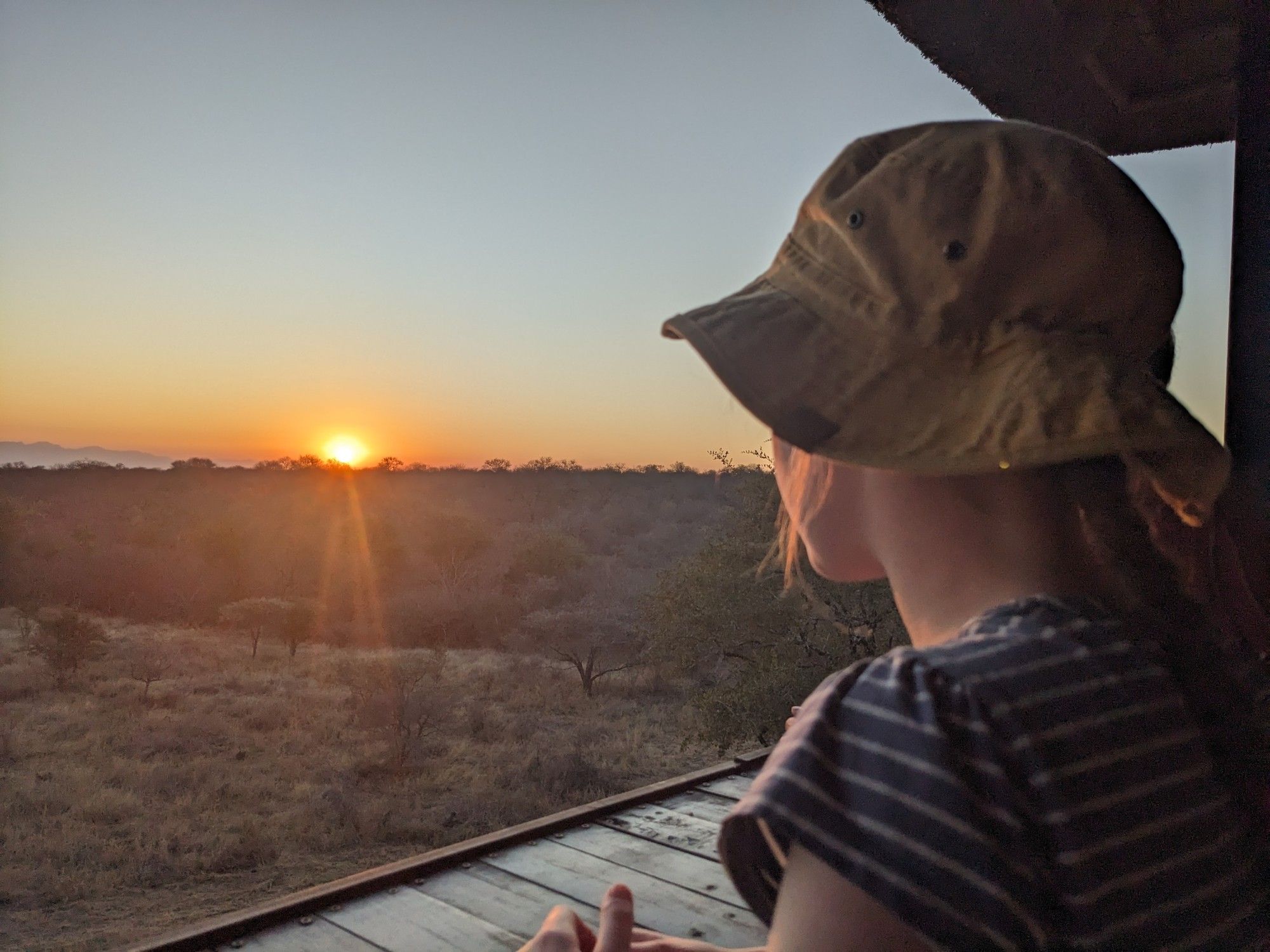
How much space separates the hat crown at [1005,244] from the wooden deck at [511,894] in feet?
4.08

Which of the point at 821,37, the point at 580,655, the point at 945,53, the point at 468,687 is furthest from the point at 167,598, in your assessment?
the point at 945,53

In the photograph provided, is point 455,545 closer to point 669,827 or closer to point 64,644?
point 64,644

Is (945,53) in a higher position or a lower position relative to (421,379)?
lower

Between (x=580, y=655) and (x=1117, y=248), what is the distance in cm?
949

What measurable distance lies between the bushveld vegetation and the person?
485 mm

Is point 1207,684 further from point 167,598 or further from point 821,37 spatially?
point 167,598

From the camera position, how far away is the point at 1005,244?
0.37 m

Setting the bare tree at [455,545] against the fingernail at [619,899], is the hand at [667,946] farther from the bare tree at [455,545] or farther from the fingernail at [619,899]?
the bare tree at [455,545]

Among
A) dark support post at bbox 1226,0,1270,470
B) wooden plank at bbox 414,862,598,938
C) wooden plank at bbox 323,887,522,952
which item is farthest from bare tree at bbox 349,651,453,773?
dark support post at bbox 1226,0,1270,470

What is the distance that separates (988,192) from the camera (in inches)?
14.7

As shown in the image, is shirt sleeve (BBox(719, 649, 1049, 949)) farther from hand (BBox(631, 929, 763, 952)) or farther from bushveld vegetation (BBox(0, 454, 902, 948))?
bushveld vegetation (BBox(0, 454, 902, 948))

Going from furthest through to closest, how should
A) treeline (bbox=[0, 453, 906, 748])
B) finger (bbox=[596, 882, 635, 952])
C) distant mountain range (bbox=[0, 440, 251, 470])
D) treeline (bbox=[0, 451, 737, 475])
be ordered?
treeline (bbox=[0, 451, 737, 475])
distant mountain range (bbox=[0, 440, 251, 470])
treeline (bbox=[0, 453, 906, 748])
finger (bbox=[596, 882, 635, 952])

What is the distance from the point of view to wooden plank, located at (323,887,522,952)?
144cm

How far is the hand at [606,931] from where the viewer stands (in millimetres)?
387
